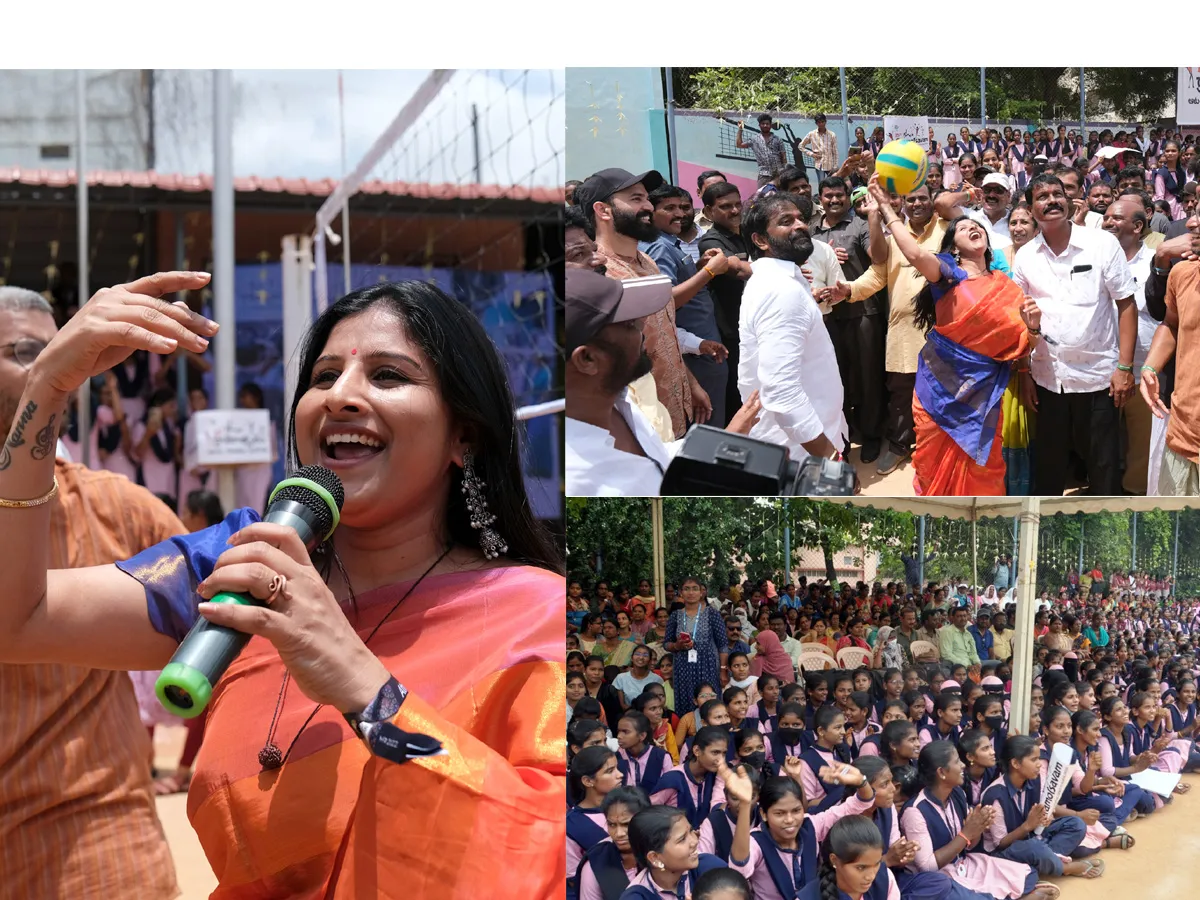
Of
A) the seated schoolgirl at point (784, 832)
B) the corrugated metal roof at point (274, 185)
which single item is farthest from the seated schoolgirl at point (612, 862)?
the corrugated metal roof at point (274, 185)

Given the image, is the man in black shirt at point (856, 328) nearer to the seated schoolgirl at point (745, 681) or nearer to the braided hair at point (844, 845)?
the seated schoolgirl at point (745, 681)

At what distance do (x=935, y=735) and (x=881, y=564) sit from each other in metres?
0.44

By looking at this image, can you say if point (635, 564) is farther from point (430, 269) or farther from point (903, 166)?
point (430, 269)

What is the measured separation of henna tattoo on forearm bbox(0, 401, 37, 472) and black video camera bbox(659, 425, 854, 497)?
5.10ft

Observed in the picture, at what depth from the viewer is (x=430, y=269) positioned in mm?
7516

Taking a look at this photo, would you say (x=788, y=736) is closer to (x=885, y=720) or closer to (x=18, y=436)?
(x=885, y=720)

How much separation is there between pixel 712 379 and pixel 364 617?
1.31 m

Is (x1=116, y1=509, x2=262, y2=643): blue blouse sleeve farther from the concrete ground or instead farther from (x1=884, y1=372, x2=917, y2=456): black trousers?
the concrete ground

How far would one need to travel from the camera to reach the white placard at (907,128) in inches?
119

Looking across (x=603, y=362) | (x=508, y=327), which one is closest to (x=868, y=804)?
(x=603, y=362)

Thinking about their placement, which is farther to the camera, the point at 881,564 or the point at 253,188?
the point at 253,188

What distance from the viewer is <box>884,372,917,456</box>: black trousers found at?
3035 mm

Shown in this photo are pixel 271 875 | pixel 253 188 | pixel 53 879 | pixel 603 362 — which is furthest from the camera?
pixel 253 188

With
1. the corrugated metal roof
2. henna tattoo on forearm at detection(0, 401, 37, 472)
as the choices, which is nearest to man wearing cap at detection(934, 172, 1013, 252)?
henna tattoo on forearm at detection(0, 401, 37, 472)
